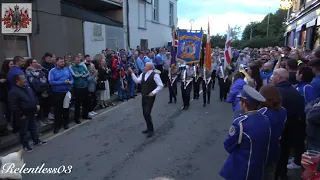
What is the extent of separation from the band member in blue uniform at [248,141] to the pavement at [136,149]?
179 centimetres

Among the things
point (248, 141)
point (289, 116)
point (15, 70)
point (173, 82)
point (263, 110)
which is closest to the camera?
point (248, 141)

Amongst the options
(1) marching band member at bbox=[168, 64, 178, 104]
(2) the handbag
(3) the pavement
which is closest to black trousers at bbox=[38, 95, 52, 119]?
(3) the pavement

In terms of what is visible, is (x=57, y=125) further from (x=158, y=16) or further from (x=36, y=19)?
(x=158, y=16)

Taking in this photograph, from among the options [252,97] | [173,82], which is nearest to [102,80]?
[173,82]

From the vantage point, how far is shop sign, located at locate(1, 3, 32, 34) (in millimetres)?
6930

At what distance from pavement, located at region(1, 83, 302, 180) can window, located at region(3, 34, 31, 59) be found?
3.45 m

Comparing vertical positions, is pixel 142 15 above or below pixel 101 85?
above

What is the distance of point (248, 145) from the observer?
2867 millimetres

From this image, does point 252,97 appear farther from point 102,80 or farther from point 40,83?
point 102,80

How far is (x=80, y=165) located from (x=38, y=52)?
20.5 ft

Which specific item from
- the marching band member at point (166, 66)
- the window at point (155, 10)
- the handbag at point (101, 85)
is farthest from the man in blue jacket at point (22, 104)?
the window at point (155, 10)

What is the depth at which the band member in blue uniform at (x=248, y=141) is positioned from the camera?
9.33 feet

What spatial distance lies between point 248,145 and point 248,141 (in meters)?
0.05

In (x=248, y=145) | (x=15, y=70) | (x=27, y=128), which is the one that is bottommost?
(x=27, y=128)
